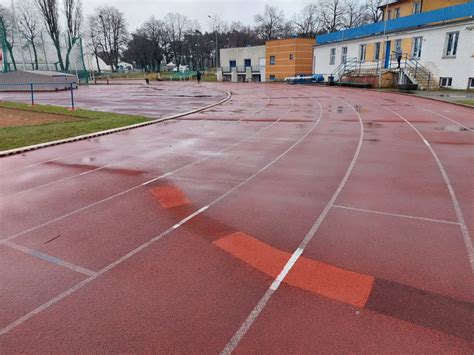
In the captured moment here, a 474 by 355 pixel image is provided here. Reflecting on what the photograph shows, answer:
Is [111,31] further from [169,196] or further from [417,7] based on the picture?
[169,196]

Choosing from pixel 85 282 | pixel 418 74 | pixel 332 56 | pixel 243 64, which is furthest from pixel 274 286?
pixel 243 64

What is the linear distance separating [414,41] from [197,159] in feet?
113

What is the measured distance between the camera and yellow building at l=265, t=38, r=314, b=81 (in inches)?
2325

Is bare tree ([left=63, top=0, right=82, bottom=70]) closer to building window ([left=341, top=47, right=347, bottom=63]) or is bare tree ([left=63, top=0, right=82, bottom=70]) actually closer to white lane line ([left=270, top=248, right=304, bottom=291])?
building window ([left=341, top=47, right=347, bottom=63])

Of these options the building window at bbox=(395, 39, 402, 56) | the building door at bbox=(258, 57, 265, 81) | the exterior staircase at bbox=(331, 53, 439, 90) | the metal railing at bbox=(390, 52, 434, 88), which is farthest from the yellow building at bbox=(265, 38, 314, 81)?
the metal railing at bbox=(390, 52, 434, 88)

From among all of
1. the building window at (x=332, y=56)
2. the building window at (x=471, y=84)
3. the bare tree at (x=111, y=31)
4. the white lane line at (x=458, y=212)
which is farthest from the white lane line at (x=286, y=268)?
the bare tree at (x=111, y=31)

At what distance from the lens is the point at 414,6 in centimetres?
4444

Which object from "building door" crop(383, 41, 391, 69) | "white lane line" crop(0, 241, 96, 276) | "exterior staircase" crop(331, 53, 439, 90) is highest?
"building door" crop(383, 41, 391, 69)

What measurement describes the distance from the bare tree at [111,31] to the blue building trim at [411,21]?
71.3 meters

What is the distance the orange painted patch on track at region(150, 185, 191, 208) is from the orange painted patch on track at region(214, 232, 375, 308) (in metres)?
1.94

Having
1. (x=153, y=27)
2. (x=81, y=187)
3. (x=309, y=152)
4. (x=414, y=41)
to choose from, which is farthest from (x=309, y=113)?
(x=153, y=27)

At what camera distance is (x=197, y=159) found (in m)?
11.1

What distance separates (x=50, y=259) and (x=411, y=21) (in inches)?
1630

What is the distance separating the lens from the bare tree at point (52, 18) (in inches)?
2584
